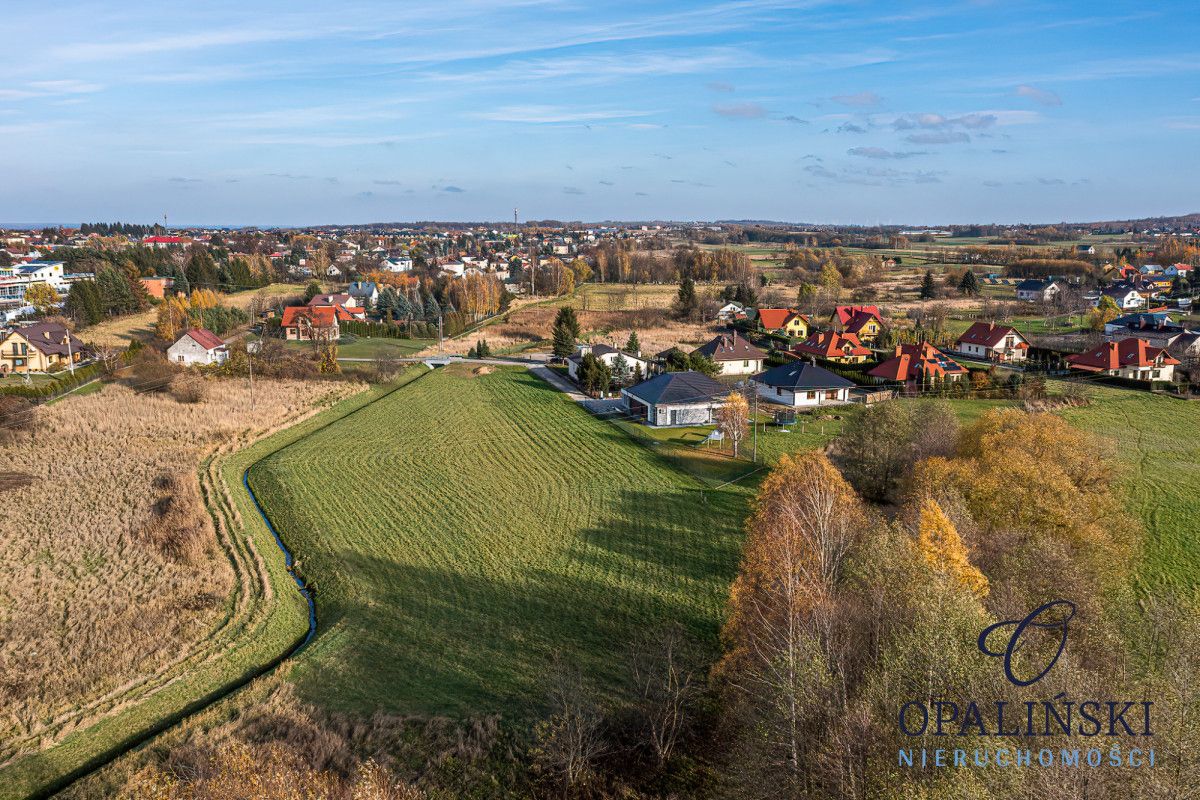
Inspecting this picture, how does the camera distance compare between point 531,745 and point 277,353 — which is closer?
point 531,745

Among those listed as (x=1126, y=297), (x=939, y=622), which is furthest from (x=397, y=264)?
(x=939, y=622)

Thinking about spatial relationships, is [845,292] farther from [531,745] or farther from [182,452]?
[531,745]

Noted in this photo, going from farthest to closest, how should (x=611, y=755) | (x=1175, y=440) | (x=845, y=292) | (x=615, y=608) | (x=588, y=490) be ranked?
1. (x=845, y=292)
2. (x=1175, y=440)
3. (x=588, y=490)
4. (x=615, y=608)
5. (x=611, y=755)

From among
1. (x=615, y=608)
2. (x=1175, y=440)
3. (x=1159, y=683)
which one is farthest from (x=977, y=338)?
(x=1159, y=683)

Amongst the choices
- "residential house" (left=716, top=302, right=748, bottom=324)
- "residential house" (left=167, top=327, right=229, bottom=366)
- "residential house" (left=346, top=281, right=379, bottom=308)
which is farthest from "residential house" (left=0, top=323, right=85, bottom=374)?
"residential house" (left=716, top=302, right=748, bottom=324)

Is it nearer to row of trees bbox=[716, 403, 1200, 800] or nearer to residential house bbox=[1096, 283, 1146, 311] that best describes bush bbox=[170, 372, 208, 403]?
row of trees bbox=[716, 403, 1200, 800]

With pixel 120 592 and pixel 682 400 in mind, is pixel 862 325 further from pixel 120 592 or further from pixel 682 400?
pixel 120 592

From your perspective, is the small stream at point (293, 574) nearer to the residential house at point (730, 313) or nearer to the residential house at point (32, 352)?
the residential house at point (32, 352)
